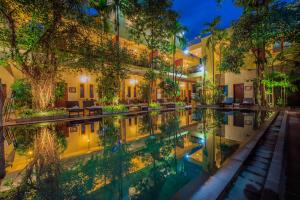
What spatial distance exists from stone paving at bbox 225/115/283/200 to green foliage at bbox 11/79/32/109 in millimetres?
12760

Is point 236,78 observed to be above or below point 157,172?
above

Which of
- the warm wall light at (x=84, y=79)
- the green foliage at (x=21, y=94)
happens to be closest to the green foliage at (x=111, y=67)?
the warm wall light at (x=84, y=79)

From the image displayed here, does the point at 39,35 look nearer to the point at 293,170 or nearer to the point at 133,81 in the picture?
the point at 293,170

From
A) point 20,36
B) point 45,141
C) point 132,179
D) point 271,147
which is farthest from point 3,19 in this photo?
point 271,147

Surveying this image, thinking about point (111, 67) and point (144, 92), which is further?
point (144, 92)

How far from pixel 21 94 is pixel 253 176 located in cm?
1310

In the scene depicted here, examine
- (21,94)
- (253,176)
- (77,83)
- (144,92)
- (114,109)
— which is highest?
(77,83)

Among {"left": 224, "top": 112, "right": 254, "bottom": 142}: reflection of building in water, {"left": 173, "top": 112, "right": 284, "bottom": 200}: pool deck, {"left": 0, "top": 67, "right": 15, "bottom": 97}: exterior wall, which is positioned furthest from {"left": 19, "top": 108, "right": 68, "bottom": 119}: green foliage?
{"left": 224, "top": 112, "right": 254, "bottom": 142}: reflection of building in water

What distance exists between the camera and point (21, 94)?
1020cm

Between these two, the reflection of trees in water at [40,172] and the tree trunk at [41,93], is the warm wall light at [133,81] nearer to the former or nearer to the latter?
the tree trunk at [41,93]

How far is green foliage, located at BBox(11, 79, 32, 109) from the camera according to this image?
10.1 meters

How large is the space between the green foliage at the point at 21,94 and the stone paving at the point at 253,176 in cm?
1276

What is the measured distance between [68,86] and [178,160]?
14310mm

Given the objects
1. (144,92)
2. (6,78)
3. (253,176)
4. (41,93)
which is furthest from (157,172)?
(6,78)
